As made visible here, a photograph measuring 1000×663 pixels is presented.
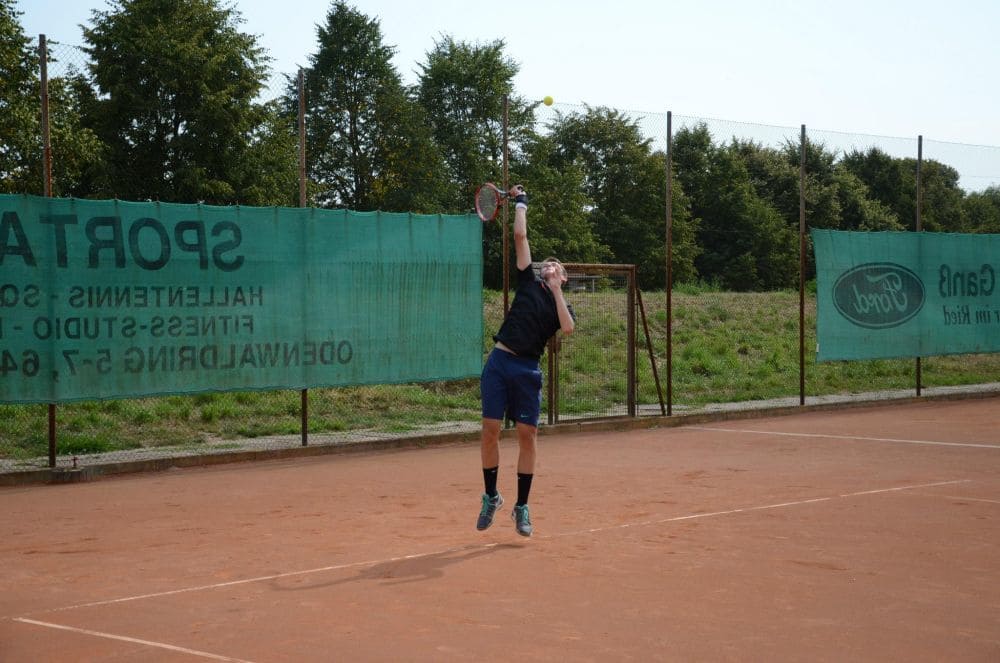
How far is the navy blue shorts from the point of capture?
7781 mm

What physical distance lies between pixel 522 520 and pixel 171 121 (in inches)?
1050

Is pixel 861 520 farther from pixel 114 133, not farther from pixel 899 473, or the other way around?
pixel 114 133

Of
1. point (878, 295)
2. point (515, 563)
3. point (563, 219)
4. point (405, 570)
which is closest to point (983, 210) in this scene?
point (878, 295)

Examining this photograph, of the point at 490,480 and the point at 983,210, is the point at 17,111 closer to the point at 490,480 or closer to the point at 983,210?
the point at 490,480

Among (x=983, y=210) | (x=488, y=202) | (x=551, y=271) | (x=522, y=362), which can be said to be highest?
(x=983, y=210)

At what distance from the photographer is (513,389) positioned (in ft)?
25.6

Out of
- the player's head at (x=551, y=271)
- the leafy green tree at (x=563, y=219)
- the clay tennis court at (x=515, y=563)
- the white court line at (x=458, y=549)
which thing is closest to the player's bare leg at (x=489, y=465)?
the clay tennis court at (x=515, y=563)

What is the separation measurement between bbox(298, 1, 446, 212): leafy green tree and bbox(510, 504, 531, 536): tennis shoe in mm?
33277

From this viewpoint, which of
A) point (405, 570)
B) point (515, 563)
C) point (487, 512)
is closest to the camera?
point (405, 570)

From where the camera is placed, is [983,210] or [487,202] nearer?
[487,202]

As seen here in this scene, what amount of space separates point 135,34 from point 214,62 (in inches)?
113

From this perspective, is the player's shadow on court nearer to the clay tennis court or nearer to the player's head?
the clay tennis court

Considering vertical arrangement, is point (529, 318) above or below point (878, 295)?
below

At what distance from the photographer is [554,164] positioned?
29.7m
